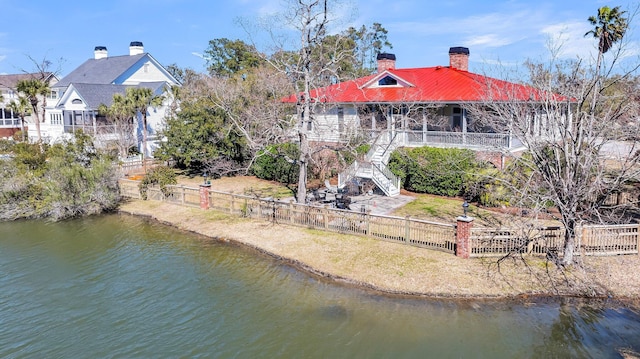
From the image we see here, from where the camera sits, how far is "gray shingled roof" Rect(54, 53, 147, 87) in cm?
4656

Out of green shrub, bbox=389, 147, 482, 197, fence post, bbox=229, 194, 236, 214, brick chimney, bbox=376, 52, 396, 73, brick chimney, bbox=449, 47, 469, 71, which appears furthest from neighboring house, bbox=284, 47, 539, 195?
fence post, bbox=229, 194, 236, 214

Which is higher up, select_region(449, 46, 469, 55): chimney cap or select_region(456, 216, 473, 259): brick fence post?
select_region(449, 46, 469, 55): chimney cap

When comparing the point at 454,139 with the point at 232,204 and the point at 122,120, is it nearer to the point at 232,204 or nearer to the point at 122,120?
the point at 232,204

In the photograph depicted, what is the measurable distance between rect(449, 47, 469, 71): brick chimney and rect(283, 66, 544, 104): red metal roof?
3.50ft

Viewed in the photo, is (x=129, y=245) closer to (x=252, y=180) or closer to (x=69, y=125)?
(x=252, y=180)

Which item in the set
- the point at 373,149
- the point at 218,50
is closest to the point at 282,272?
the point at 373,149

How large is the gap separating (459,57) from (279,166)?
15213mm

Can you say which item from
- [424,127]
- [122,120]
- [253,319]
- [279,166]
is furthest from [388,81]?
[122,120]

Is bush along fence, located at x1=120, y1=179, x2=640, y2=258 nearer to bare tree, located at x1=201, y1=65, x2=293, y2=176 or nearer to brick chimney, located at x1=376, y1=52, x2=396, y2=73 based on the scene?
bare tree, located at x1=201, y1=65, x2=293, y2=176

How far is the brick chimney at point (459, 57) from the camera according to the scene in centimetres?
3170

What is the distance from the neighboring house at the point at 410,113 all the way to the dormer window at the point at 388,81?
0.09 ft

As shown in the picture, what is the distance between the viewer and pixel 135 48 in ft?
166

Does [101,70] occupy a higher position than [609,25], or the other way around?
[101,70]

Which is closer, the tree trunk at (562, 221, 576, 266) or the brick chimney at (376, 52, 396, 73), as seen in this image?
the tree trunk at (562, 221, 576, 266)
